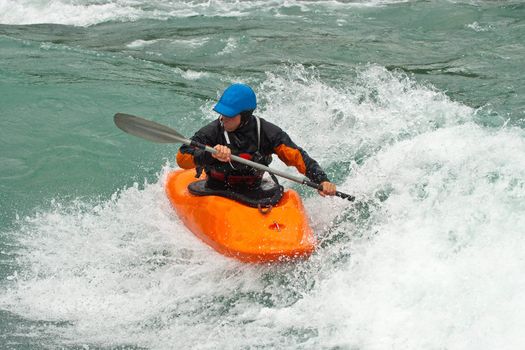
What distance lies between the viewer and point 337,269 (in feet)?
16.5

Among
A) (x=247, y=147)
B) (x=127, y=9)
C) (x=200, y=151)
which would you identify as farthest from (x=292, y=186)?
(x=127, y=9)

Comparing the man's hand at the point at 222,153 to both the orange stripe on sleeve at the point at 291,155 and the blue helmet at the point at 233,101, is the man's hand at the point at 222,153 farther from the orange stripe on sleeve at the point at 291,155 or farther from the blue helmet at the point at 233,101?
the orange stripe on sleeve at the point at 291,155

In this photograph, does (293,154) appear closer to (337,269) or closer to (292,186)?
(337,269)

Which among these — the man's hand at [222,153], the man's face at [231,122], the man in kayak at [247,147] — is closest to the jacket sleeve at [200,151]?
the man in kayak at [247,147]

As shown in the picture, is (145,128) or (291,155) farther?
(145,128)

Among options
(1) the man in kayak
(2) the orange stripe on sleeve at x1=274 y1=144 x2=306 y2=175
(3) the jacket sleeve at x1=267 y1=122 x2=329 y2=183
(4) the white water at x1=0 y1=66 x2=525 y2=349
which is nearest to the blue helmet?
(1) the man in kayak

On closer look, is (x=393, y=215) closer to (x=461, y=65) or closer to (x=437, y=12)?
(x=461, y=65)

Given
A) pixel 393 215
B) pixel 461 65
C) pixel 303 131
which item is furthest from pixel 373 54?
pixel 393 215

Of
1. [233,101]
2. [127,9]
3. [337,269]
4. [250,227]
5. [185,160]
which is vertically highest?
[233,101]

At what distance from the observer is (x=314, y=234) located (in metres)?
5.52

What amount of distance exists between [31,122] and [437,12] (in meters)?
7.44

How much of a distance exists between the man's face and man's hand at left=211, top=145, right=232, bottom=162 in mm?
210

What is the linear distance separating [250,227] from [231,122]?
2.45ft

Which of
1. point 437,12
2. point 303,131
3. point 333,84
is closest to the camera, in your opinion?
point 303,131
